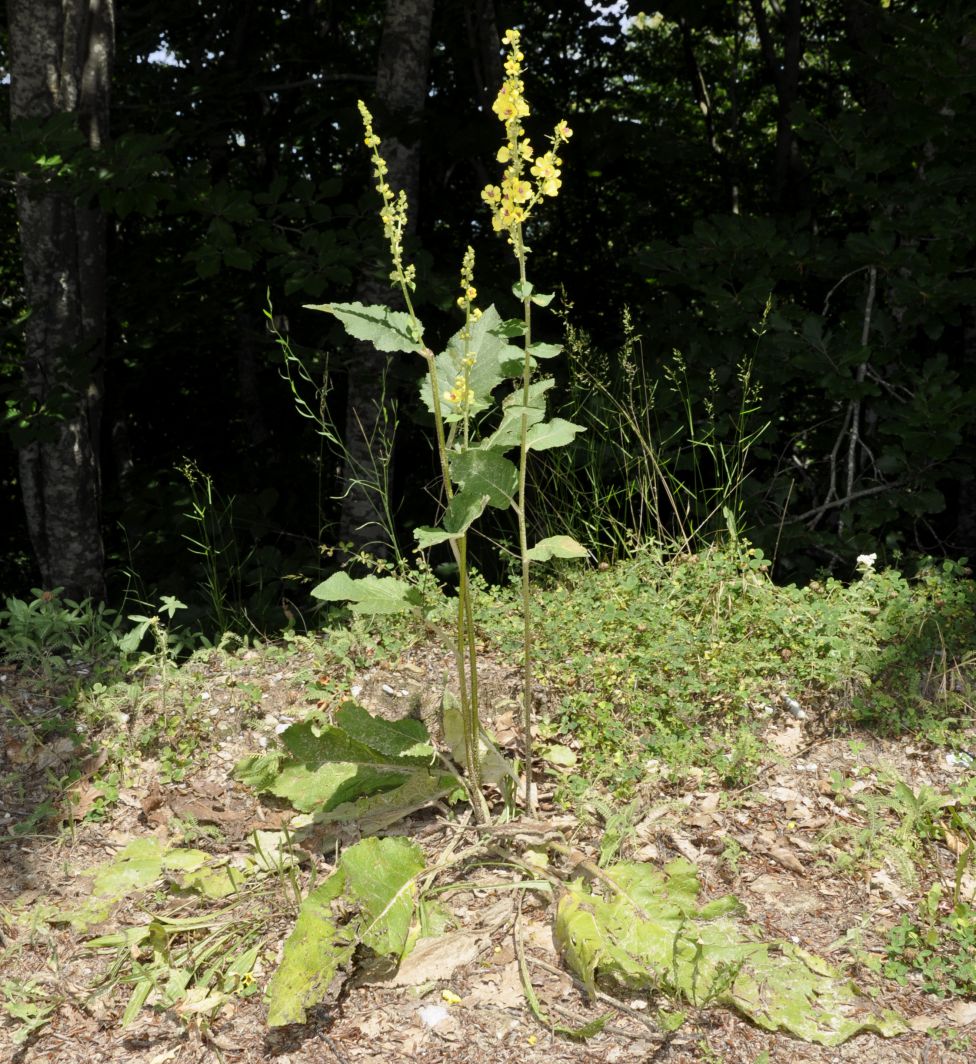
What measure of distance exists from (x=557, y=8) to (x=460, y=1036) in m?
6.46

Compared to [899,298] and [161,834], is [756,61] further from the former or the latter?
[161,834]

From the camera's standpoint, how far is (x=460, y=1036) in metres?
2.25

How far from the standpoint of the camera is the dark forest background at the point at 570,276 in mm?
4512

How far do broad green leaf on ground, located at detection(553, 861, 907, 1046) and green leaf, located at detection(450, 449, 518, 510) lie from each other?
3.34ft

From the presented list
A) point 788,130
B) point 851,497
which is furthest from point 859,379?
point 788,130

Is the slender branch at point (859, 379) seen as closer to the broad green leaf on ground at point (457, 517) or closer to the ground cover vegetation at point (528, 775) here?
the ground cover vegetation at point (528, 775)

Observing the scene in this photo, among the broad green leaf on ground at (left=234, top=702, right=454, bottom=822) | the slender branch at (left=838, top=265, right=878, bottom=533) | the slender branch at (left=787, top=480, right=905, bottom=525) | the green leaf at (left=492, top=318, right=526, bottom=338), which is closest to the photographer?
the green leaf at (left=492, top=318, right=526, bottom=338)

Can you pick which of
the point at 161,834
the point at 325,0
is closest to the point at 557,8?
the point at 325,0

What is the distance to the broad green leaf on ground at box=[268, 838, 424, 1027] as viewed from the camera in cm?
223

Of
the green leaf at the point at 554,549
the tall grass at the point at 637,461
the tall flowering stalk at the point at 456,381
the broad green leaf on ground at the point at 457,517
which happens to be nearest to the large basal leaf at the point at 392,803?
the tall flowering stalk at the point at 456,381

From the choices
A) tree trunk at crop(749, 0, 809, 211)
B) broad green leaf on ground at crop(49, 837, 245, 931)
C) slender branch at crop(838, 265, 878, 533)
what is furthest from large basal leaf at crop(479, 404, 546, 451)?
tree trunk at crop(749, 0, 809, 211)

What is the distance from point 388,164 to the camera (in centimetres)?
530

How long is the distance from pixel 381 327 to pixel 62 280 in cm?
377

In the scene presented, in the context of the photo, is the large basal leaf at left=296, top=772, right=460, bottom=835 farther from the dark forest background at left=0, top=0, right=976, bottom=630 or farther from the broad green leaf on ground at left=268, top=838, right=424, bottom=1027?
the dark forest background at left=0, top=0, right=976, bottom=630
